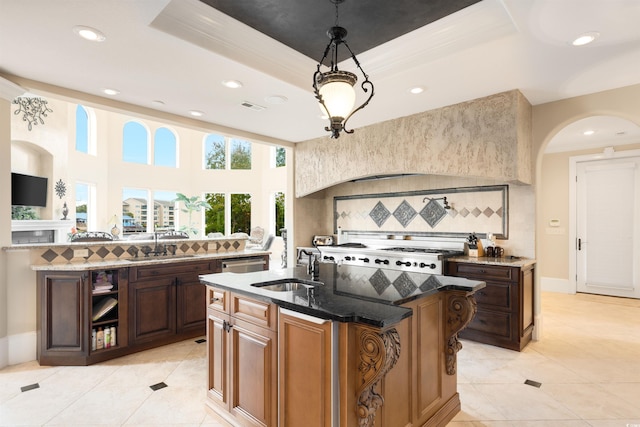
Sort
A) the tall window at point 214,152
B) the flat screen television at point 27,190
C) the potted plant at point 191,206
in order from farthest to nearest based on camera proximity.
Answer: the tall window at point 214,152 < the potted plant at point 191,206 < the flat screen television at point 27,190

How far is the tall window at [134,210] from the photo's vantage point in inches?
410

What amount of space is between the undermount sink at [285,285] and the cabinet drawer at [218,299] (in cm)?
24

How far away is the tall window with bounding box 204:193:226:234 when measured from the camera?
39.4 feet

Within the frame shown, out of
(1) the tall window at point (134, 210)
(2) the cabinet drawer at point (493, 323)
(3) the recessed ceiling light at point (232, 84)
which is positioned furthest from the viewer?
(1) the tall window at point (134, 210)

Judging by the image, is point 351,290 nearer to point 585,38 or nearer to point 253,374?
point 253,374

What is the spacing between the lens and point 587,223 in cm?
578

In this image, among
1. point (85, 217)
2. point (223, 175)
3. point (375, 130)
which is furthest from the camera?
point (223, 175)

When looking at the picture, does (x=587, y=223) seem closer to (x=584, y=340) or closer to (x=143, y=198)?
(x=584, y=340)

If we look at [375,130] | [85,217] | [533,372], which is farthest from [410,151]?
[85,217]

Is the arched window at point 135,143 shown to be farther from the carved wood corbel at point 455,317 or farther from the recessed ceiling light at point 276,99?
the carved wood corbel at point 455,317

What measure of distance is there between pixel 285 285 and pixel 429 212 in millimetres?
3144

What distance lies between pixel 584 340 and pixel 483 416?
7.46ft

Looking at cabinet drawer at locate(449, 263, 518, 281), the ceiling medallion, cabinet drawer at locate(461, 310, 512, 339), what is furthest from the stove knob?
the ceiling medallion

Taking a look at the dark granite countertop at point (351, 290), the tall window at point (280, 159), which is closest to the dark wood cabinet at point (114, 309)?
the dark granite countertop at point (351, 290)
